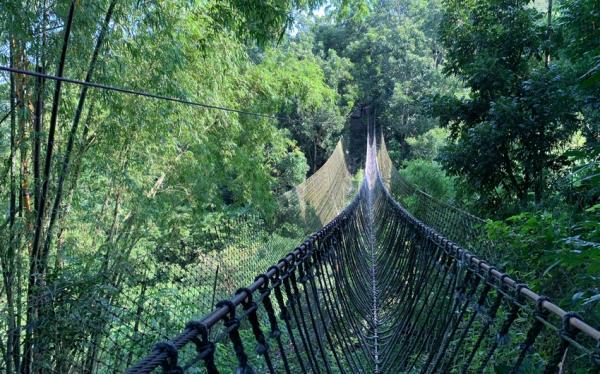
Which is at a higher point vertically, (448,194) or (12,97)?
(12,97)

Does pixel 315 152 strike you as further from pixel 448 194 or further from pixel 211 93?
pixel 211 93

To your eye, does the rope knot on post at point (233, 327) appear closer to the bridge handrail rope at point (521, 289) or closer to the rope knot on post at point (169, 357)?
the rope knot on post at point (169, 357)

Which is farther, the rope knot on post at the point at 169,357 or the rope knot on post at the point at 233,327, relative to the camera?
the rope knot on post at the point at 233,327

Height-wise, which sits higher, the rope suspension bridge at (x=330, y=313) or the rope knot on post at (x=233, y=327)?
the rope knot on post at (x=233, y=327)

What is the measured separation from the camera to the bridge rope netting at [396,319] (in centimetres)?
67

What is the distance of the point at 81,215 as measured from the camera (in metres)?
2.56

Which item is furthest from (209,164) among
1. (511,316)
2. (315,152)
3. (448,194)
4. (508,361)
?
(315,152)

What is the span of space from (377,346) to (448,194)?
515 centimetres

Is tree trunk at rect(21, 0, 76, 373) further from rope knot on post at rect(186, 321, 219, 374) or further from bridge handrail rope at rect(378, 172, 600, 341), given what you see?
bridge handrail rope at rect(378, 172, 600, 341)

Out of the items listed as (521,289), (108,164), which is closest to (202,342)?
(521,289)

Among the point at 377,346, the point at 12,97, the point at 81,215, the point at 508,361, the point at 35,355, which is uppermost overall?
the point at 12,97

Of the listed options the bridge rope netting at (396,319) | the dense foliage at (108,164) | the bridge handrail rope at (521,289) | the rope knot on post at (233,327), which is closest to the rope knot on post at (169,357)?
the bridge rope netting at (396,319)

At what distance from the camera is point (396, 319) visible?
187cm

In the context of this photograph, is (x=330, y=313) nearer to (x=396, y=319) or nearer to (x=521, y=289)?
(x=396, y=319)
